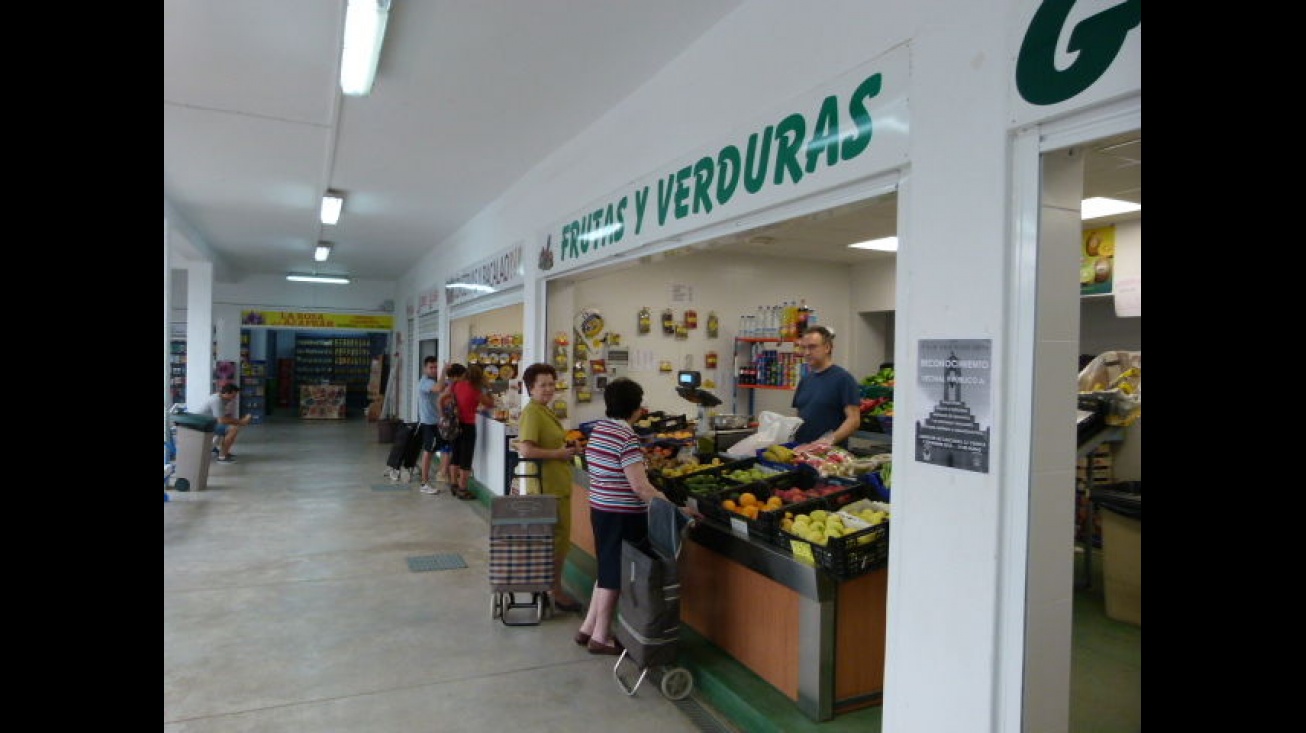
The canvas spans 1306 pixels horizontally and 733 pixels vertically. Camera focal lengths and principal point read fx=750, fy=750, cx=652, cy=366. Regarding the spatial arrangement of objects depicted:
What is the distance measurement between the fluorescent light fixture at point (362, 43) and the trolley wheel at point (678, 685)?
365 cm

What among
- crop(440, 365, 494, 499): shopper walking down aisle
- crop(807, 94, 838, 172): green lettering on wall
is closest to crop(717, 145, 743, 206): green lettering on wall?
crop(807, 94, 838, 172): green lettering on wall

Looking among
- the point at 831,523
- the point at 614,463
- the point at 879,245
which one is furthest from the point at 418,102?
the point at 879,245

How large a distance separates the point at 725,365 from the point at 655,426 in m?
2.65

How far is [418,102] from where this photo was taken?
5461 mm

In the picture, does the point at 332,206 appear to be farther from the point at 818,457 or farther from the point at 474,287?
the point at 818,457

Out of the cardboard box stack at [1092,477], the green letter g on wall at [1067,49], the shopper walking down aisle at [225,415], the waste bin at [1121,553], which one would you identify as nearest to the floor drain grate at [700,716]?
the waste bin at [1121,553]

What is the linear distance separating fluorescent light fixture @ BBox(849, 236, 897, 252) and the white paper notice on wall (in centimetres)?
224

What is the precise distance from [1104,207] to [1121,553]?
269cm

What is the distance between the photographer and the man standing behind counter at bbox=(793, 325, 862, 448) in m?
5.34

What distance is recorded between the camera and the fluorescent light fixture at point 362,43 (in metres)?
3.81
